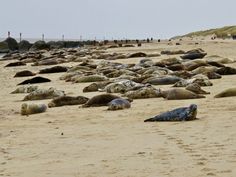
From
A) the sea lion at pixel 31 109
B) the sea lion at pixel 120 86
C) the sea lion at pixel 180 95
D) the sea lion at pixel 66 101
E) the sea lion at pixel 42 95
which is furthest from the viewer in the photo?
the sea lion at pixel 42 95

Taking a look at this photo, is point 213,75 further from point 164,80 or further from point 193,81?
point 193,81

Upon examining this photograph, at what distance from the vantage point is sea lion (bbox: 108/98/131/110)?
30.1 ft

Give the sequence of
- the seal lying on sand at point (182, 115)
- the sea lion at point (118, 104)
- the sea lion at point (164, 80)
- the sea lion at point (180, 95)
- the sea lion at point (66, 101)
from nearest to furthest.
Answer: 1. the seal lying on sand at point (182, 115)
2. the sea lion at point (118, 104)
3. the sea lion at point (180, 95)
4. the sea lion at point (66, 101)
5. the sea lion at point (164, 80)

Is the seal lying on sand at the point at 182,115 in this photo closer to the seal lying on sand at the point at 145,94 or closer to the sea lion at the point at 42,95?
the seal lying on sand at the point at 145,94

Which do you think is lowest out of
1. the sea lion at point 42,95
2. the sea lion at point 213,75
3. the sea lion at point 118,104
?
the sea lion at point 42,95

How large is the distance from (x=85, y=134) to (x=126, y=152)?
1493mm

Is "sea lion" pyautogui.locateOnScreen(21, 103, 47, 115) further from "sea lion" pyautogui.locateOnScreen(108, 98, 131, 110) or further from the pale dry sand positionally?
"sea lion" pyautogui.locateOnScreen(108, 98, 131, 110)

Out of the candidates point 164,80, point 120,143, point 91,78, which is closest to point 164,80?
point 164,80

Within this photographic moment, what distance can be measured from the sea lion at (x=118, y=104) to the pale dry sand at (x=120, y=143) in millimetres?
163

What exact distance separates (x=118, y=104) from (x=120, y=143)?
10.3 ft

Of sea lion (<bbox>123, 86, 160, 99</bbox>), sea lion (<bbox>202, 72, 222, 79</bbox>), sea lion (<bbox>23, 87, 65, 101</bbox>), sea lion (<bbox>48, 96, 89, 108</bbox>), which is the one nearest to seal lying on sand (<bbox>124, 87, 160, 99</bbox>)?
sea lion (<bbox>123, 86, 160, 99</bbox>)

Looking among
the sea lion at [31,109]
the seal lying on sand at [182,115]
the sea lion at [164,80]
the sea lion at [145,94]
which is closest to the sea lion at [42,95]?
the sea lion at [145,94]

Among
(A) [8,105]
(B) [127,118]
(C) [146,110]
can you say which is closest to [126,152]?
(B) [127,118]

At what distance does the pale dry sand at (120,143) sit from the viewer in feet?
15.6
